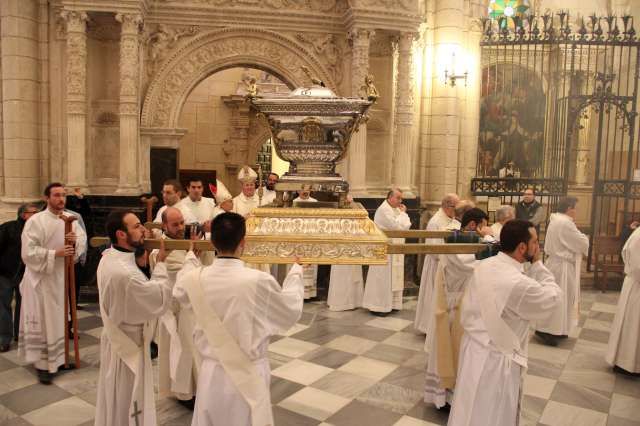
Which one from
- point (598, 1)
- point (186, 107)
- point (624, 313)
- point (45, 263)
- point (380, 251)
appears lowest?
point (624, 313)

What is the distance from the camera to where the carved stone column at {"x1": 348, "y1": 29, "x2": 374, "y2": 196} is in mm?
7664

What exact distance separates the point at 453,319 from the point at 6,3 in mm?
7251

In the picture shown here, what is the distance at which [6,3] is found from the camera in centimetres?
735

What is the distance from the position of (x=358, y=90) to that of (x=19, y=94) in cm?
472

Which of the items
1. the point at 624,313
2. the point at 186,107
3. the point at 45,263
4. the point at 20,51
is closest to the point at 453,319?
the point at 624,313

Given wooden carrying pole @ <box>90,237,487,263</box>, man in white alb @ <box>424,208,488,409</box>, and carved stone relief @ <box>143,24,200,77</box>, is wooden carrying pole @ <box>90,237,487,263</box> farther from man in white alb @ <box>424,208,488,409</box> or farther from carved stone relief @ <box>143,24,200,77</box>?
carved stone relief @ <box>143,24,200,77</box>

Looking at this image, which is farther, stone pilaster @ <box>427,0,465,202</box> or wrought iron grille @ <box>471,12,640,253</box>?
stone pilaster @ <box>427,0,465,202</box>

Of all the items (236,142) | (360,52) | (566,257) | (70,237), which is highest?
(360,52)

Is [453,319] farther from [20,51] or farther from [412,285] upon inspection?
[20,51]

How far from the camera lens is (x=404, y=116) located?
26.4 feet

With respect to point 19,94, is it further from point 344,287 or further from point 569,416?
point 569,416

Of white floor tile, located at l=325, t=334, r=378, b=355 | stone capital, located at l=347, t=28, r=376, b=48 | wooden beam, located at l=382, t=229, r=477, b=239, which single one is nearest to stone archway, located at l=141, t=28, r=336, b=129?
stone capital, located at l=347, t=28, r=376, b=48

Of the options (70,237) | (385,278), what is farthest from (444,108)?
(70,237)

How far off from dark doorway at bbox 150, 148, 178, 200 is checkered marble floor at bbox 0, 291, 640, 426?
245cm
